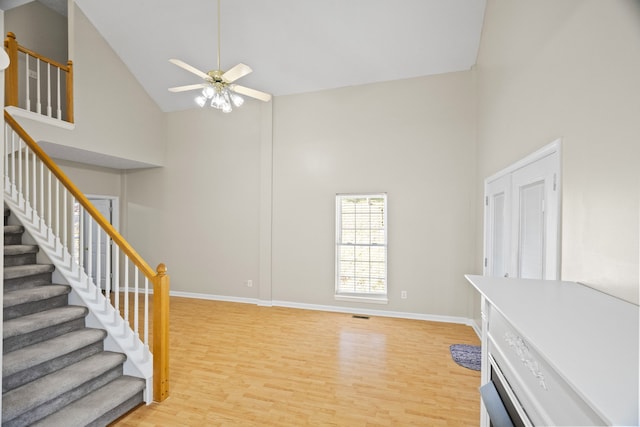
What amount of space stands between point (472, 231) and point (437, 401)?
2524mm

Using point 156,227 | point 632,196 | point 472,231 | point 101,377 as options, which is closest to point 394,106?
point 472,231

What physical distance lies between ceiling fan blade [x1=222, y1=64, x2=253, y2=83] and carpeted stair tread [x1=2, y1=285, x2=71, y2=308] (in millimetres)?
2436

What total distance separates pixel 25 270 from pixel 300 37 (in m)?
4.10

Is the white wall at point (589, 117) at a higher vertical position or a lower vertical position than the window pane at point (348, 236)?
higher

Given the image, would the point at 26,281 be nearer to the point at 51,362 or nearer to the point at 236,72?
the point at 51,362

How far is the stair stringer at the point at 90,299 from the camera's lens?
248cm

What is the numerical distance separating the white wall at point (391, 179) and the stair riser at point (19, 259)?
9.97 feet

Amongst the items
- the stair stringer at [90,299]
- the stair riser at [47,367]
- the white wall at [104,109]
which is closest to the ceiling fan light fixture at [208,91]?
the stair stringer at [90,299]

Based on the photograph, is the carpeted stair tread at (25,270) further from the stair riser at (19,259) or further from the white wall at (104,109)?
the white wall at (104,109)

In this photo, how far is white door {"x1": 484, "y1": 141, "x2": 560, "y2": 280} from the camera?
1.97 meters

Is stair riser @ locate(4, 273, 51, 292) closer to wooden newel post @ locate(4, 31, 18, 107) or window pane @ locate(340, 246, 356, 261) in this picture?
wooden newel post @ locate(4, 31, 18, 107)

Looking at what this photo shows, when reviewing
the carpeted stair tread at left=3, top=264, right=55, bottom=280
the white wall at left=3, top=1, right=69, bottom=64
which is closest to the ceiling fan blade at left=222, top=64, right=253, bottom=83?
the carpeted stair tread at left=3, top=264, right=55, bottom=280

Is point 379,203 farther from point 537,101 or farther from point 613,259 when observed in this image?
point 613,259

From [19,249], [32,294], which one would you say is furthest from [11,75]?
[32,294]
